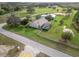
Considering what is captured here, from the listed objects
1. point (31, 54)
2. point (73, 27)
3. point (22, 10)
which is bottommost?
point (31, 54)

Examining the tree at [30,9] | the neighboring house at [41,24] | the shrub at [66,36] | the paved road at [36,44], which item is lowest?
the paved road at [36,44]

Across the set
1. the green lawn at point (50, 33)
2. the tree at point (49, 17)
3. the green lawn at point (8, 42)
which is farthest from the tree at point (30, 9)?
the green lawn at point (8, 42)

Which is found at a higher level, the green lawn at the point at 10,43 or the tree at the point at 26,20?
the tree at the point at 26,20

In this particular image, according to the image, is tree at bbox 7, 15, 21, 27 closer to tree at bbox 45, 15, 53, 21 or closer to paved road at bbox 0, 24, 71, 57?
paved road at bbox 0, 24, 71, 57

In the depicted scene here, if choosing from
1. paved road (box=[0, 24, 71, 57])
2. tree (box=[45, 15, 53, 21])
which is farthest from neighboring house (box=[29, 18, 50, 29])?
paved road (box=[0, 24, 71, 57])

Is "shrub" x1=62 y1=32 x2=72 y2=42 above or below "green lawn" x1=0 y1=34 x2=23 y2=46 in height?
above

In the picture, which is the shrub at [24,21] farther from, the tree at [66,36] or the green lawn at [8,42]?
the tree at [66,36]

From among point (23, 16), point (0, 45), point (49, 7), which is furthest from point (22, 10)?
point (0, 45)

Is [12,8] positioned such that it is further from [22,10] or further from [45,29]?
[45,29]
